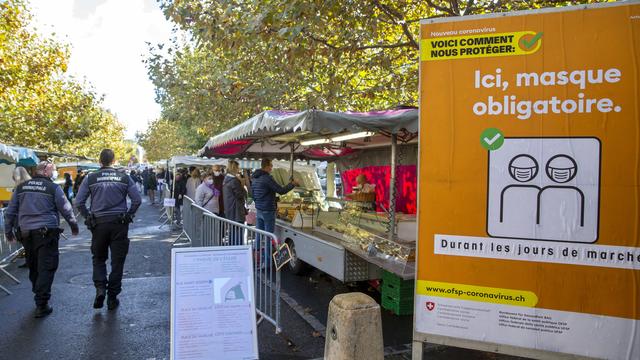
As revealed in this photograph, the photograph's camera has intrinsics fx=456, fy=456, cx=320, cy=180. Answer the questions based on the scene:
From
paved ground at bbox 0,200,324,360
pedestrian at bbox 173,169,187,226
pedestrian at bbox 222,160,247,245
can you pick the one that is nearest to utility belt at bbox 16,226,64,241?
paved ground at bbox 0,200,324,360

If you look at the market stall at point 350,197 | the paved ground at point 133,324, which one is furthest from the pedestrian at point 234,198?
the paved ground at point 133,324

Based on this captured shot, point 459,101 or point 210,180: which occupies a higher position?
point 459,101

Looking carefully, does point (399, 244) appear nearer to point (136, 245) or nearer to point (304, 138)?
point (304, 138)

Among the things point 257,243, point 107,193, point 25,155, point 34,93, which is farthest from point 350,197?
point 34,93

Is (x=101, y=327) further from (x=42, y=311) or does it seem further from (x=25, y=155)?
(x=25, y=155)

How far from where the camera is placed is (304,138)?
8805 mm

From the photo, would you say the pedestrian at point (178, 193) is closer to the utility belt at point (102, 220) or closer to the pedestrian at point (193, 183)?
the pedestrian at point (193, 183)

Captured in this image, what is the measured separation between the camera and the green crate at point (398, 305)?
540cm

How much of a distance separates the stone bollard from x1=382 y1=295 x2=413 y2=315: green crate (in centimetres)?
195

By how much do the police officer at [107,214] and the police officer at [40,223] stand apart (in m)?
0.43

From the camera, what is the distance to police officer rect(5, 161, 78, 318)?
5621 mm

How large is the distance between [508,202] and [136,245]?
9.95 meters

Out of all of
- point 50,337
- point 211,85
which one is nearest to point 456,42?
point 50,337

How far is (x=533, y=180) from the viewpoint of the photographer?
2.84 meters
